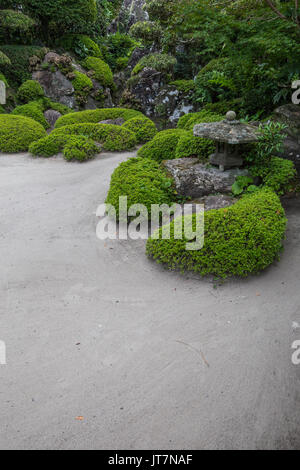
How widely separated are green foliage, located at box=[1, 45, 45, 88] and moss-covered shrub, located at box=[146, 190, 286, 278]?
14744 millimetres

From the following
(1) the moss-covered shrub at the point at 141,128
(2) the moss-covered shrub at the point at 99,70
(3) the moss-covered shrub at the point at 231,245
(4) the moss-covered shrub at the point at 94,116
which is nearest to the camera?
(3) the moss-covered shrub at the point at 231,245

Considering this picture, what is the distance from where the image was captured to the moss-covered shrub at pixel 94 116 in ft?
41.0

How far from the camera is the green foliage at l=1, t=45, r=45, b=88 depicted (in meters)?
16.0

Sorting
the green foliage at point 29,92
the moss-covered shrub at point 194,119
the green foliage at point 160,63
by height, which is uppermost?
the green foliage at point 160,63

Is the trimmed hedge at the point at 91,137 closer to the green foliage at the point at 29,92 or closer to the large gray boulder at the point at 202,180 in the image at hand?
the large gray boulder at the point at 202,180

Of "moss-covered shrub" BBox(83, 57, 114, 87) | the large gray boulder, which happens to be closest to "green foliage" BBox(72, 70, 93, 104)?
"moss-covered shrub" BBox(83, 57, 114, 87)

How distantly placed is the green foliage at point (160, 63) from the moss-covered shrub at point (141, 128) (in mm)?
3497

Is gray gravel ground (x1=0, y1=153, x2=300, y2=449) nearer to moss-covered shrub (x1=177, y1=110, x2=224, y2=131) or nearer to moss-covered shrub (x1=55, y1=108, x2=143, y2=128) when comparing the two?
moss-covered shrub (x1=177, y1=110, x2=224, y2=131)

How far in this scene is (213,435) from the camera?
9.40ft

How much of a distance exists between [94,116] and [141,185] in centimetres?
744

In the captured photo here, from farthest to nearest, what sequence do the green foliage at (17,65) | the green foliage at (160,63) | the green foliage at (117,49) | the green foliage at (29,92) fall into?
the green foliage at (117,49) → the green foliage at (17,65) → the green foliage at (29,92) → the green foliage at (160,63)

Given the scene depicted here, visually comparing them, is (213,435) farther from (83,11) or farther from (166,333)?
(83,11)

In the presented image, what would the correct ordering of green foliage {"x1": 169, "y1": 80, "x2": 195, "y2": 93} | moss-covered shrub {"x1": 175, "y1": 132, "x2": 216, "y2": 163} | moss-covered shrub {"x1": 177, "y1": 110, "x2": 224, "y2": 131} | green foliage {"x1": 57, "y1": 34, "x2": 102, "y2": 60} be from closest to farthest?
moss-covered shrub {"x1": 175, "y1": 132, "x2": 216, "y2": 163}, moss-covered shrub {"x1": 177, "y1": 110, "x2": 224, "y2": 131}, green foliage {"x1": 169, "y1": 80, "x2": 195, "y2": 93}, green foliage {"x1": 57, "y1": 34, "x2": 102, "y2": 60}

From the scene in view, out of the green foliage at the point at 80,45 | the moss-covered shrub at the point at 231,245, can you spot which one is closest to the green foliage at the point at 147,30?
the green foliage at the point at 80,45
